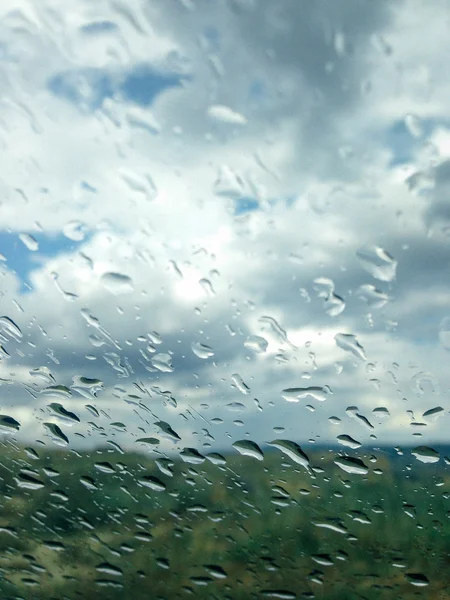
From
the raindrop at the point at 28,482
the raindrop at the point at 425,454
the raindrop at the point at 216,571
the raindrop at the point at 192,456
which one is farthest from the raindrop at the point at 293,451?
the raindrop at the point at 28,482

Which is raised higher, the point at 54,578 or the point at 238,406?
the point at 238,406

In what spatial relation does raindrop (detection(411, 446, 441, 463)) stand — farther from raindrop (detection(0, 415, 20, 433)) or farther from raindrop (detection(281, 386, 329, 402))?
raindrop (detection(0, 415, 20, 433))

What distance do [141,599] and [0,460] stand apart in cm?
145

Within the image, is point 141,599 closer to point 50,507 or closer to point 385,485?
point 50,507

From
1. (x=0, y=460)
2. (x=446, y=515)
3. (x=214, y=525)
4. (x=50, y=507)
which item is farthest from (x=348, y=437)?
(x=0, y=460)

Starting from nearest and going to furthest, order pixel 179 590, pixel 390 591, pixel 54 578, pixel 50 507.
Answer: pixel 390 591 → pixel 179 590 → pixel 54 578 → pixel 50 507

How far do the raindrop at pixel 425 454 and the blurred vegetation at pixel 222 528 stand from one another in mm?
45

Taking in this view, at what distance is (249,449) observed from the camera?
4.12m

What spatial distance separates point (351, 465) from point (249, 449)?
0.58m

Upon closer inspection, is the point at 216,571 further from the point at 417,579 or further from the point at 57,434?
the point at 57,434

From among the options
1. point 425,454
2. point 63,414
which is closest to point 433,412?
point 425,454

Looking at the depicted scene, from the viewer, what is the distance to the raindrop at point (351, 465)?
387 cm

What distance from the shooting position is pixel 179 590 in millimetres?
3959

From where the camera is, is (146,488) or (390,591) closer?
(390,591)
